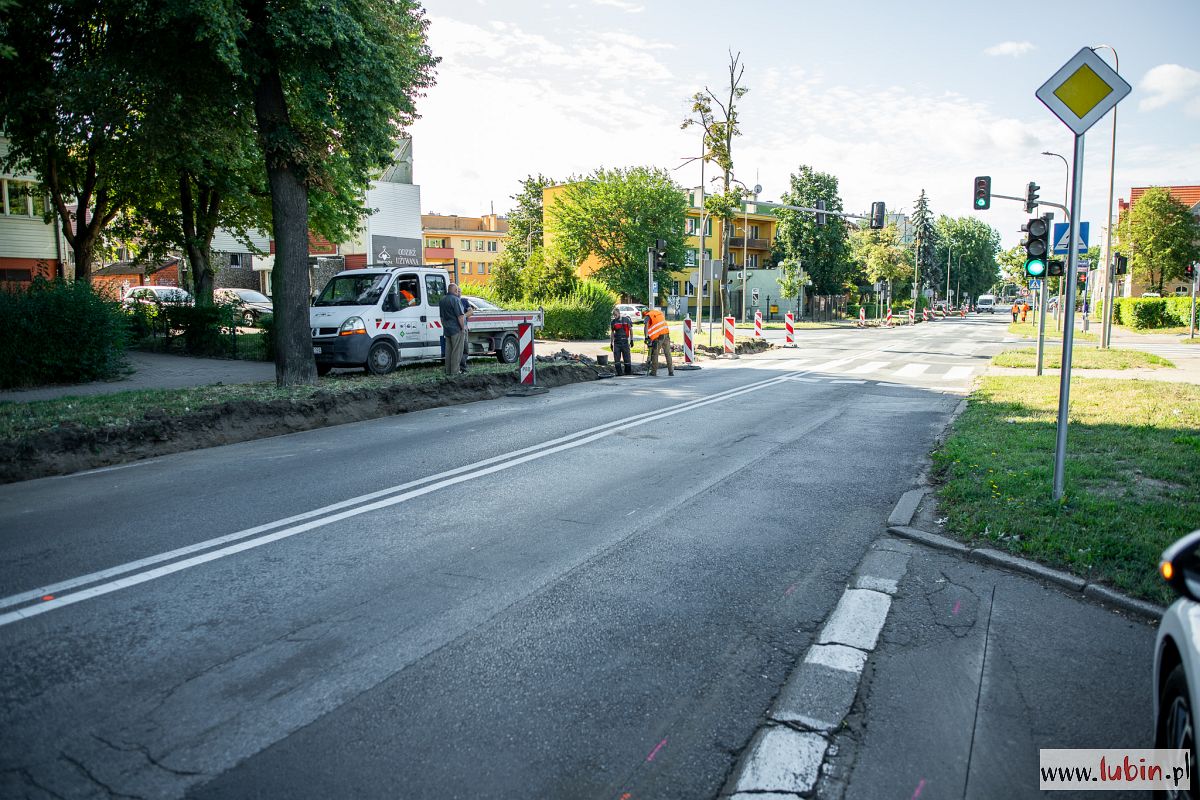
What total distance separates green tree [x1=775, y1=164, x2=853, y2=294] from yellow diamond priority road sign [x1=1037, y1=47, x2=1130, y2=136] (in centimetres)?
7132

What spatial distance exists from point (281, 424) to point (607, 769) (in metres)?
9.22

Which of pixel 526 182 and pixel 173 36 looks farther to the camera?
pixel 526 182

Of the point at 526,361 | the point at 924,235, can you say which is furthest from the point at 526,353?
the point at 924,235

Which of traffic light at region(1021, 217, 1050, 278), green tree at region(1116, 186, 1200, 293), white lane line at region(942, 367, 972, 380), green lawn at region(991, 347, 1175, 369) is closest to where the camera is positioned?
traffic light at region(1021, 217, 1050, 278)

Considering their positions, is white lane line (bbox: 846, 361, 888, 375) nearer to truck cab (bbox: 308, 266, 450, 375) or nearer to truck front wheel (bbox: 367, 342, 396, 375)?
truck cab (bbox: 308, 266, 450, 375)

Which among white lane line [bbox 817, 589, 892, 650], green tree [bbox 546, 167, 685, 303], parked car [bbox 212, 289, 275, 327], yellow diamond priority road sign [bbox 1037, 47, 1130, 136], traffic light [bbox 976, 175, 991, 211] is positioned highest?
green tree [bbox 546, 167, 685, 303]

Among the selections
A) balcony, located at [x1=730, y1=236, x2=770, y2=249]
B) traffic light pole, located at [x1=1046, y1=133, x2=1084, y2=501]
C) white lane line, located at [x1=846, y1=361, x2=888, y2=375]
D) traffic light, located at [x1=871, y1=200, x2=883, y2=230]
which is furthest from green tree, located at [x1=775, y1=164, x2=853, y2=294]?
traffic light pole, located at [x1=1046, y1=133, x2=1084, y2=501]

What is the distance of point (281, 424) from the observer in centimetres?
1091

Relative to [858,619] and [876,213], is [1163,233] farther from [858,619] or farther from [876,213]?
[858,619]

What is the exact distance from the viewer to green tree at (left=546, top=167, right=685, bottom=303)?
53531mm

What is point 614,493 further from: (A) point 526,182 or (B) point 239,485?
(A) point 526,182

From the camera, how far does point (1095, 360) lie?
838 inches

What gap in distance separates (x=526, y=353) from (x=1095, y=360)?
16.1 meters

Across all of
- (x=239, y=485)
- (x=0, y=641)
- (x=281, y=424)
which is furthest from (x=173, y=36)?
(x=0, y=641)
